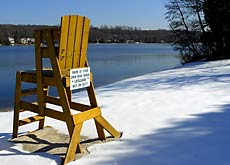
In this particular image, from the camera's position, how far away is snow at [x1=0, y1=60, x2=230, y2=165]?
11.0 feet

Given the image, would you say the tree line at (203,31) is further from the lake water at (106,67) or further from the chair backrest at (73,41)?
the chair backrest at (73,41)

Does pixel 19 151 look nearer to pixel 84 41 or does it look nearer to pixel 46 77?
pixel 46 77

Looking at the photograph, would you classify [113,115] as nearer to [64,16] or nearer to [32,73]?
[32,73]

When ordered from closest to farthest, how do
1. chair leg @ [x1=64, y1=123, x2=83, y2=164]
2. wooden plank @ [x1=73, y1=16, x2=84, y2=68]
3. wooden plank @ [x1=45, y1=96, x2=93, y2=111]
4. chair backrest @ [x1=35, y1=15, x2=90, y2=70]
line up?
chair leg @ [x1=64, y1=123, x2=83, y2=164], chair backrest @ [x1=35, y1=15, x2=90, y2=70], wooden plank @ [x1=73, y1=16, x2=84, y2=68], wooden plank @ [x1=45, y1=96, x2=93, y2=111]

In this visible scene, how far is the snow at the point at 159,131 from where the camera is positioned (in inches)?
131

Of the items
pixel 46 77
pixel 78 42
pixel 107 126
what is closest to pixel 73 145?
pixel 107 126

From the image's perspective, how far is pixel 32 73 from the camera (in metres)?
3.98

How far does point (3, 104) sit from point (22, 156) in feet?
23.6

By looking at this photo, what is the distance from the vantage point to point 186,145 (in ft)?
12.0

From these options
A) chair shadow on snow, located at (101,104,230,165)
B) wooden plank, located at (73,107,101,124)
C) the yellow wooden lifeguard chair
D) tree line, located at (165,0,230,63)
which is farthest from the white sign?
tree line, located at (165,0,230,63)

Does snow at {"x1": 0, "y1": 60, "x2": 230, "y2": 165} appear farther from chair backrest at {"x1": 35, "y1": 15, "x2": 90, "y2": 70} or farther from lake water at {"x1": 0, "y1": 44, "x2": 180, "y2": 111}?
lake water at {"x1": 0, "y1": 44, "x2": 180, "y2": 111}

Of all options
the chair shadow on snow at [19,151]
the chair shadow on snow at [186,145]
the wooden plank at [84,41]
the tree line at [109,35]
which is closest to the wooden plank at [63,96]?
the chair shadow on snow at [19,151]

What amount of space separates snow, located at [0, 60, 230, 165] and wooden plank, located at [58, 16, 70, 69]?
1.08 metres

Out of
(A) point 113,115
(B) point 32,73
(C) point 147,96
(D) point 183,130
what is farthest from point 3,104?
(D) point 183,130
